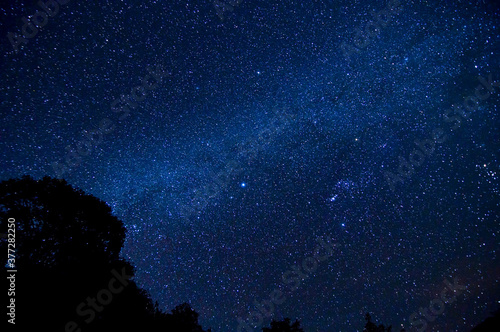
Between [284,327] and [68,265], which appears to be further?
[284,327]

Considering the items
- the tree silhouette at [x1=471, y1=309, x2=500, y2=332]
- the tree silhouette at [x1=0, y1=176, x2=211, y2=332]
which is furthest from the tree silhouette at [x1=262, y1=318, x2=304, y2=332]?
the tree silhouette at [x1=471, y1=309, x2=500, y2=332]

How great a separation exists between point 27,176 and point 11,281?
3.55 meters

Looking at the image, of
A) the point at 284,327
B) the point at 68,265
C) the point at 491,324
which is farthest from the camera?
the point at 284,327

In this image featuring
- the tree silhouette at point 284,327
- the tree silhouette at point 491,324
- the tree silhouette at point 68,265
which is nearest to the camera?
the tree silhouette at point 491,324

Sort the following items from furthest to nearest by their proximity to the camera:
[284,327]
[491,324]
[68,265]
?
[284,327] < [68,265] < [491,324]

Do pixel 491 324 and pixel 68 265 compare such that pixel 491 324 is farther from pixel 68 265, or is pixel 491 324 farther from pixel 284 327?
pixel 68 265

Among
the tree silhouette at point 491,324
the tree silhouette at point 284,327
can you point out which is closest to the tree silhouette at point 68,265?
the tree silhouette at point 284,327

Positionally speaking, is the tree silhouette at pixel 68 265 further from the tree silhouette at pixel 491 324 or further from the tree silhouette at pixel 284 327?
the tree silhouette at pixel 491 324

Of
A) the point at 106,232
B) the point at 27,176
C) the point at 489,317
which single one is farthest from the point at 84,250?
the point at 489,317

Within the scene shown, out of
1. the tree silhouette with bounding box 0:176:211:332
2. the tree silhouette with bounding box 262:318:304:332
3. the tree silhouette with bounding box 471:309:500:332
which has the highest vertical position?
the tree silhouette with bounding box 0:176:211:332

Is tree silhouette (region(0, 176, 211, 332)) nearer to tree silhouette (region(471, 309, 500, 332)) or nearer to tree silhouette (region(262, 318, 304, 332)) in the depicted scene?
tree silhouette (region(262, 318, 304, 332))

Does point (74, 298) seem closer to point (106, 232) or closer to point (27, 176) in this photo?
point (106, 232)

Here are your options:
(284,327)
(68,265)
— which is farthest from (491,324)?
(68,265)

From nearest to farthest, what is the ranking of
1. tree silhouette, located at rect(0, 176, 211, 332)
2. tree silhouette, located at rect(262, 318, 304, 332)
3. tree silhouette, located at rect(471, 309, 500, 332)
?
tree silhouette, located at rect(471, 309, 500, 332) → tree silhouette, located at rect(0, 176, 211, 332) → tree silhouette, located at rect(262, 318, 304, 332)
